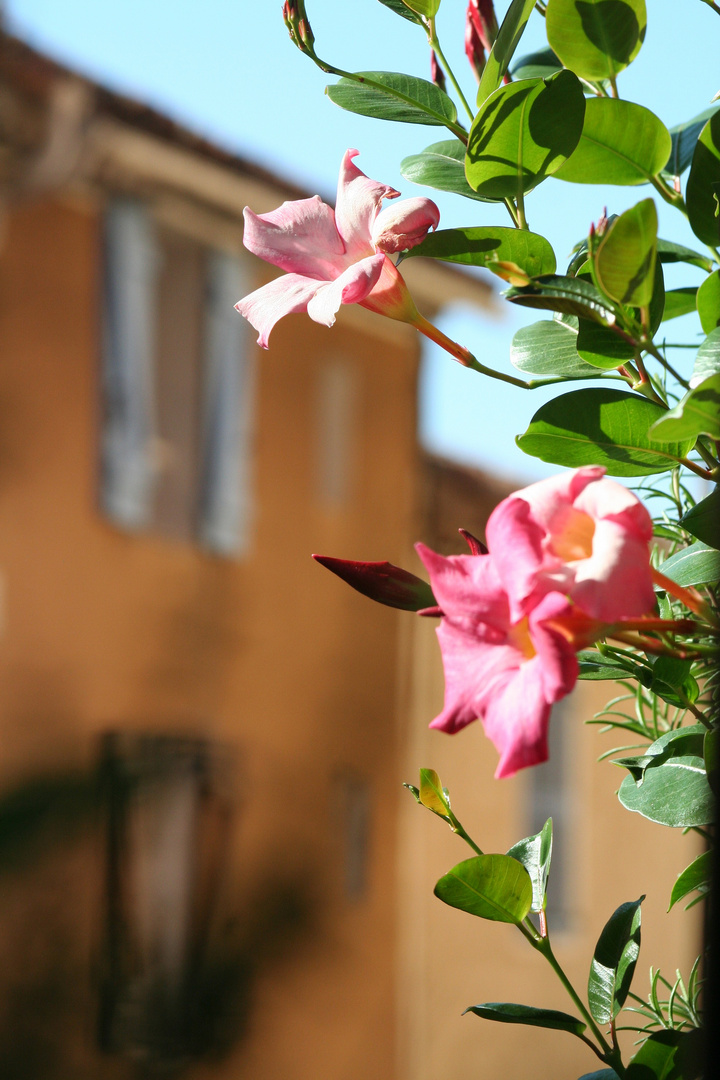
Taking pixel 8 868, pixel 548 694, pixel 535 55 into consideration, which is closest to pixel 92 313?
pixel 8 868

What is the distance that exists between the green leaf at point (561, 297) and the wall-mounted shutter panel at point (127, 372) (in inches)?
192

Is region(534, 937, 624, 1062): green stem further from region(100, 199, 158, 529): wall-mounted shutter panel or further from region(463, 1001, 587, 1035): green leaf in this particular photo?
region(100, 199, 158, 529): wall-mounted shutter panel

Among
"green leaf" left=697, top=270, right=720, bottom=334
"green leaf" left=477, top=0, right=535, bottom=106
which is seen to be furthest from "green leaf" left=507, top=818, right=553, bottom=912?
"green leaf" left=477, top=0, right=535, bottom=106

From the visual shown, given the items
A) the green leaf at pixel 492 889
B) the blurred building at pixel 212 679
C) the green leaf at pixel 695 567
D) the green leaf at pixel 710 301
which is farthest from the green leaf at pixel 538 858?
the blurred building at pixel 212 679

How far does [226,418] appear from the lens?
5.70m

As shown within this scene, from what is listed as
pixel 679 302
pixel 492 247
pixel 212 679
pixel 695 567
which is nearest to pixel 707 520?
pixel 695 567

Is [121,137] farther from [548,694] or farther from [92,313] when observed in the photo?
[548,694]

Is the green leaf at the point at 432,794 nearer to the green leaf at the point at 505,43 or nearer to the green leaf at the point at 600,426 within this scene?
the green leaf at the point at 600,426

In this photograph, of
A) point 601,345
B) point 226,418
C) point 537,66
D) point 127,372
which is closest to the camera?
point 601,345

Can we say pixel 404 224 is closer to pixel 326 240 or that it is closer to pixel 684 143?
pixel 326 240

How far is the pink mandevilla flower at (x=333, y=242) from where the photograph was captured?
1.55 feet

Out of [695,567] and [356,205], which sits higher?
[356,205]

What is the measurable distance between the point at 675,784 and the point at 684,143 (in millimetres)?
347

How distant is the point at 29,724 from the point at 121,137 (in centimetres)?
250
